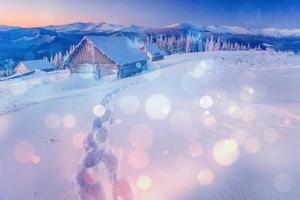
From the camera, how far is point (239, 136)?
40.5 ft

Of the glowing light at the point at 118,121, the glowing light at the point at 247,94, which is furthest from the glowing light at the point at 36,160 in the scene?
the glowing light at the point at 247,94

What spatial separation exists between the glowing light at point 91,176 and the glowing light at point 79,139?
2.00 m

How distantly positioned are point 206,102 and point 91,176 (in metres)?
10.8

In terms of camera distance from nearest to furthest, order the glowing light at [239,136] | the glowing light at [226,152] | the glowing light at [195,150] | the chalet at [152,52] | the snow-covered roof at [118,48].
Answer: the glowing light at [226,152] → the glowing light at [195,150] → the glowing light at [239,136] → the snow-covered roof at [118,48] → the chalet at [152,52]

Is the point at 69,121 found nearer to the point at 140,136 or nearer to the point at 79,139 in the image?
the point at 79,139

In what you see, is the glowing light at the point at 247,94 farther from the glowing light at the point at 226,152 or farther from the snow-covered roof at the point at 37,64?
the snow-covered roof at the point at 37,64

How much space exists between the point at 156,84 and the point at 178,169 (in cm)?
1649

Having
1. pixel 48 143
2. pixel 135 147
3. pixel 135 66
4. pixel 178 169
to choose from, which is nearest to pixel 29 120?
pixel 48 143

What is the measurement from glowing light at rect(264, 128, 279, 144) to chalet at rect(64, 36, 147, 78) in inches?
830

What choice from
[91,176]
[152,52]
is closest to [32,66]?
[152,52]

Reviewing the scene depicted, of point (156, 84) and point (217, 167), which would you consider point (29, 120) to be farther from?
point (156, 84)

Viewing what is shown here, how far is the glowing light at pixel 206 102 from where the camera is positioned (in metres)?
17.4

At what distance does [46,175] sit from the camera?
936 centimetres

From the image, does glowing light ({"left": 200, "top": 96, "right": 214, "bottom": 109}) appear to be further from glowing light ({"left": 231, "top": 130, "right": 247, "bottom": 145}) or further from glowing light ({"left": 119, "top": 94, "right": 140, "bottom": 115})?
glowing light ({"left": 231, "top": 130, "right": 247, "bottom": 145})
